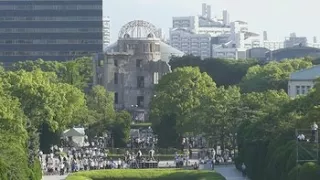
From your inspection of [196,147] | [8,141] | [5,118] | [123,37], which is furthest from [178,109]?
[123,37]

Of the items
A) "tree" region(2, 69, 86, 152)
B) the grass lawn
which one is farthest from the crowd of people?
the grass lawn

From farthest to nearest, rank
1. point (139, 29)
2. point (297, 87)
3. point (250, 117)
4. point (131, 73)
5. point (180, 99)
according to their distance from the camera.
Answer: point (139, 29)
point (131, 73)
point (297, 87)
point (180, 99)
point (250, 117)

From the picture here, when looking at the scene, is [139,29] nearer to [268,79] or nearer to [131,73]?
[131,73]

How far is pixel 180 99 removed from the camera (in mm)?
97000

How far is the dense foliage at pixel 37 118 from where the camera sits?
55.6m

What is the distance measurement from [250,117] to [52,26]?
293ft

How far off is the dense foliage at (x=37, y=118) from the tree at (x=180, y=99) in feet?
9.52

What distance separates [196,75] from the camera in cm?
10106

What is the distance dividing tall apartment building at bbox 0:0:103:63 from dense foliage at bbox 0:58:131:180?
150 feet

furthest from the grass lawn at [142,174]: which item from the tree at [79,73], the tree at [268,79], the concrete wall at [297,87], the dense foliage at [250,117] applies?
the tree at [79,73]

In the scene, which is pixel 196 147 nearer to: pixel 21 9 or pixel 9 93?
pixel 9 93

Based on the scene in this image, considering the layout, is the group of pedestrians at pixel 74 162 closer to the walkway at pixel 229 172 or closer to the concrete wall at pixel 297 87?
the walkway at pixel 229 172

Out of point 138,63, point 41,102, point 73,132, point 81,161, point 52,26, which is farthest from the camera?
point 52,26

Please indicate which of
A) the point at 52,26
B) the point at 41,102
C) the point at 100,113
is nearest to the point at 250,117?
the point at 41,102
